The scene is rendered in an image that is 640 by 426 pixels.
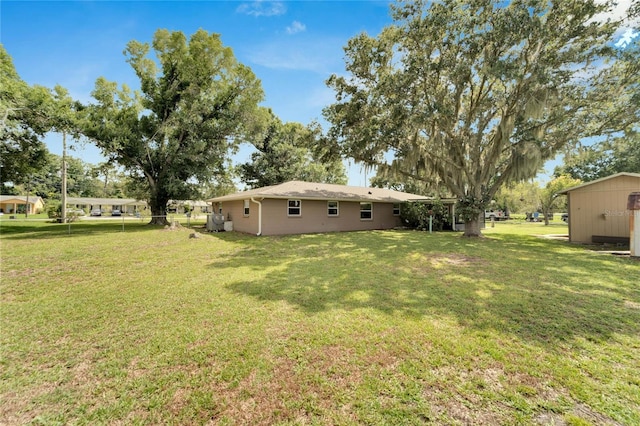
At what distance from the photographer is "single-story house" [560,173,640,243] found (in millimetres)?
9945

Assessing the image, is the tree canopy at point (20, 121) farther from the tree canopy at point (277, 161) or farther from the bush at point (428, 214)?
the bush at point (428, 214)

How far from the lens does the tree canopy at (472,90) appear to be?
10.5m

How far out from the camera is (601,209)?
10500mm

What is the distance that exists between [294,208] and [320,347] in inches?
465

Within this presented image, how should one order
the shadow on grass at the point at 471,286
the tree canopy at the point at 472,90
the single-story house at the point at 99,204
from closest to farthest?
the shadow on grass at the point at 471,286 → the tree canopy at the point at 472,90 → the single-story house at the point at 99,204

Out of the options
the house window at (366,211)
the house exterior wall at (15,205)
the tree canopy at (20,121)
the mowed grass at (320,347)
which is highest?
the tree canopy at (20,121)

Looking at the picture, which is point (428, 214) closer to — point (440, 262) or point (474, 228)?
point (474, 228)

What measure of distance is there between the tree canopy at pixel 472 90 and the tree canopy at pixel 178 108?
361 inches

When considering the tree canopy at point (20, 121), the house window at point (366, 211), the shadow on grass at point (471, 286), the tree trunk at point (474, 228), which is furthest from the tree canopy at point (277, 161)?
the shadow on grass at point (471, 286)

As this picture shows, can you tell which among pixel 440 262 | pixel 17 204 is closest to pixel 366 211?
pixel 440 262

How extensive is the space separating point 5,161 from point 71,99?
573 centimetres

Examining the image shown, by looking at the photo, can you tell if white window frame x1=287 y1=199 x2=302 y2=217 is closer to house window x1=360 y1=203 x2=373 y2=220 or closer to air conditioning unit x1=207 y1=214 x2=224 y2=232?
house window x1=360 y1=203 x2=373 y2=220

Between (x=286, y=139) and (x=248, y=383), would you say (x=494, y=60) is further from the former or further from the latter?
(x=286, y=139)

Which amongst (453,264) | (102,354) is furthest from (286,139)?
(102,354)
